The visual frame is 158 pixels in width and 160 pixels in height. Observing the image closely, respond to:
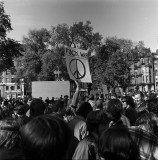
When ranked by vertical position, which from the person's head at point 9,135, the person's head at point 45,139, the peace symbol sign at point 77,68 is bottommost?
the person's head at point 9,135

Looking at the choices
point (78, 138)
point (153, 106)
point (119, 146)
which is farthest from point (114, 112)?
point (119, 146)

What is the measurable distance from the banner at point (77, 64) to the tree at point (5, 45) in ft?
93.1

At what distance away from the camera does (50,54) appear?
5081 centimetres

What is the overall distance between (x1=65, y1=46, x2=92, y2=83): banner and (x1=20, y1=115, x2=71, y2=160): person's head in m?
7.56

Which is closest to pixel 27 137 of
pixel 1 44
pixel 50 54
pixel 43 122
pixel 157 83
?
pixel 43 122

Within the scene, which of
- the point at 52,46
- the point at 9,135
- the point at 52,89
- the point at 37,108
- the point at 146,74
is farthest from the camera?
the point at 146,74

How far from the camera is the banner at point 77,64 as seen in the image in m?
9.62

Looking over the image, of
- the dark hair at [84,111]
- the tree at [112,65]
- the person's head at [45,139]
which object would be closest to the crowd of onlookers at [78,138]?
the person's head at [45,139]

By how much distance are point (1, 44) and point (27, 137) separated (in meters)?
36.8

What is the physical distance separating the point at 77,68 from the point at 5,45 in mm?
29408

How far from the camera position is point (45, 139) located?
180cm

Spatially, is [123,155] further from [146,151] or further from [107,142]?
[146,151]

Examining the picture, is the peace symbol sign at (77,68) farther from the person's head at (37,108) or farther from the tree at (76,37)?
the tree at (76,37)

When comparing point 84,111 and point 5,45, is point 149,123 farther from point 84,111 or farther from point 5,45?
point 5,45
